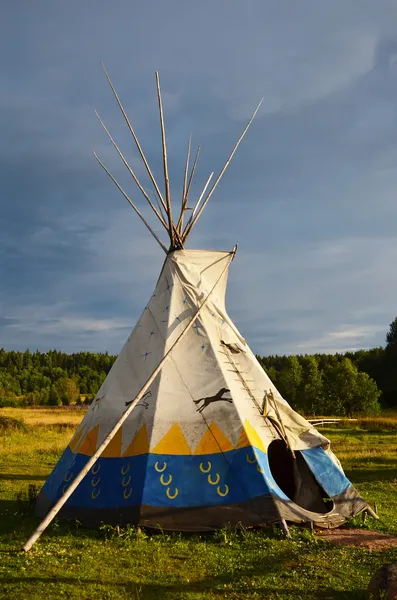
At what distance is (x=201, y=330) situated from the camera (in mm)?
10523

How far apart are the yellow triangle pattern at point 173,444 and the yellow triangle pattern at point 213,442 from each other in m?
0.22

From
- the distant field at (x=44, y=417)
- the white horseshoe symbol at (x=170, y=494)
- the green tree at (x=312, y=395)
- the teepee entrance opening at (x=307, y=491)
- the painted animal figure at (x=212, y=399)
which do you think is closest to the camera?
the white horseshoe symbol at (x=170, y=494)

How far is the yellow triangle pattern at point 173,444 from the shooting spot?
29.5 ft

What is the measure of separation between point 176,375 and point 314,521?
3.41 metres

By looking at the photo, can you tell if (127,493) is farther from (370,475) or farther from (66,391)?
(66,391)

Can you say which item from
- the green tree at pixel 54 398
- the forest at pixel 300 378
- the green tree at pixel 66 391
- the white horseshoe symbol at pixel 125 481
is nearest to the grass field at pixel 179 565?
the white horseshoe symbol at pixel 125 481

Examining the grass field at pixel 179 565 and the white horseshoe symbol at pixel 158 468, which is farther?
the white horseshoe symbol at pixel 158 468

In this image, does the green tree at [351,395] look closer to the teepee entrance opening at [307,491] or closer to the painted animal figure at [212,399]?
the teepee entrance opening at [307,491]

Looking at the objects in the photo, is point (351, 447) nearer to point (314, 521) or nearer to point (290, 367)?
point (314, 521)

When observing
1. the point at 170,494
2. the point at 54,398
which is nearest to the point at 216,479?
the point at 170,494

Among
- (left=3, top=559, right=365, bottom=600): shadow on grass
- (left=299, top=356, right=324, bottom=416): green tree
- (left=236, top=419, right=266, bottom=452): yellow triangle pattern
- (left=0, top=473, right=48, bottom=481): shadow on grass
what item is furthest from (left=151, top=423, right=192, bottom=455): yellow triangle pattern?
(left=299, top=356, right=324, bottom=416): green tree

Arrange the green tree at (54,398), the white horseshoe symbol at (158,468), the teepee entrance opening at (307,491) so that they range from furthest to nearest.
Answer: the green tree at (54,398)
the teepee entrance opening at (307,491)
the white horseshoe symbol at (158,468)

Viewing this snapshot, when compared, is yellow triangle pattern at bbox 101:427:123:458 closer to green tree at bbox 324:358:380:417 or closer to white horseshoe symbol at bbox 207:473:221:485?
white horseshoe symbol at bbox 207:473:221:485

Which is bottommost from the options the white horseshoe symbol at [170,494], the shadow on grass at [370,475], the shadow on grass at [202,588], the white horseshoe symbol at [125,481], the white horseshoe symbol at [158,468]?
the shadow on grass at [370,475]
